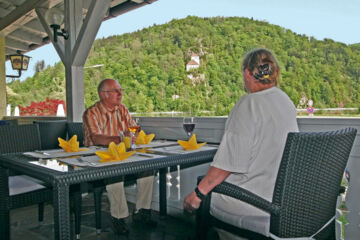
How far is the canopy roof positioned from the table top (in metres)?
2.87

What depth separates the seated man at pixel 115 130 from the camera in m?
2.34

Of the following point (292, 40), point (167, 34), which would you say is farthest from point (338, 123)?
point (167, 34)

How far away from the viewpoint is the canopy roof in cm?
439

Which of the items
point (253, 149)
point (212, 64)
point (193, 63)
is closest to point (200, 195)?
point (253, 149)

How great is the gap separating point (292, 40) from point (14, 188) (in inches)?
91.3

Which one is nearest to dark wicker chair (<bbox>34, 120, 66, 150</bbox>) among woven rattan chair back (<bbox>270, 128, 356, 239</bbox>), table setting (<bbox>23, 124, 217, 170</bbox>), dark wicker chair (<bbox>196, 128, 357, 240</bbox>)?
table setting (<bbox>23, 124, 217, 170</bbox>)

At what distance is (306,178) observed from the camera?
1.08 meters

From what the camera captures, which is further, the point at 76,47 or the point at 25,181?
the point at 76,47

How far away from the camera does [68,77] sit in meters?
3.85

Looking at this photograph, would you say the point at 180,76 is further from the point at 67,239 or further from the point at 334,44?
the point at 67,239

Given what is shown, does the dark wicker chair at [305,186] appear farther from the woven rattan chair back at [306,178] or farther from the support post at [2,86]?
the support post at [2,86]

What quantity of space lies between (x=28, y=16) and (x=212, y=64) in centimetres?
508

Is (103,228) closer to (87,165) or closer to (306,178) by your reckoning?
(87,165)

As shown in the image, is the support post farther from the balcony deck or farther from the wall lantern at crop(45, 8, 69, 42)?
the balcony deck
